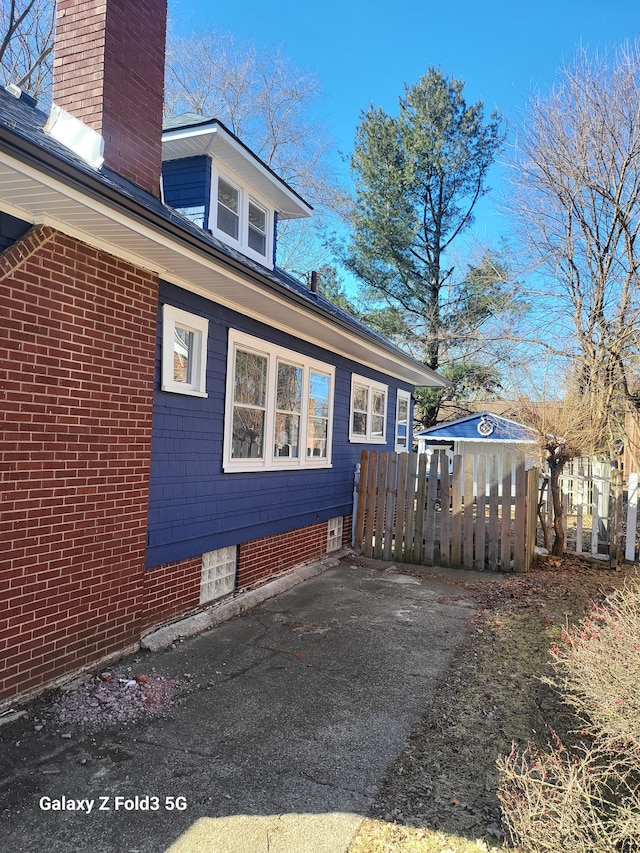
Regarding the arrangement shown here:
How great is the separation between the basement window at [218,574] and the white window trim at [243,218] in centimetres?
391

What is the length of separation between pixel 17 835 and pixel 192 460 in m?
3.38

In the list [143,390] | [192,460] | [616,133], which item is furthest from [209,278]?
[616,133]

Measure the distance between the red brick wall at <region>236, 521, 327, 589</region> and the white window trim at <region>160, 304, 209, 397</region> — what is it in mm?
2200

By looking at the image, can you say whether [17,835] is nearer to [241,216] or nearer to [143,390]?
[143,390]

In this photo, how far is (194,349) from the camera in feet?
18.1

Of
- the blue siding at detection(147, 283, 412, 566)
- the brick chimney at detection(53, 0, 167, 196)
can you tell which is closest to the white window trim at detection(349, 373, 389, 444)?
the blue siding at detection(147, 283, 412, 566)

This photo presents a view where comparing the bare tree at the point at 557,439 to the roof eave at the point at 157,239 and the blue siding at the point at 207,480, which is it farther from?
the blue siding at the point at 207,480

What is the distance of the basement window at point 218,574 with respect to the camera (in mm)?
5895

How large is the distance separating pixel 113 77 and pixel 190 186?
1.83 metres

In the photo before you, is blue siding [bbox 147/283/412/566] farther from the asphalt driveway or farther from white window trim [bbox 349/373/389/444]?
white window trim [bbox 349/373/389/444]

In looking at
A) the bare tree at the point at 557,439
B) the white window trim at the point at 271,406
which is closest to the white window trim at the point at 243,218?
the white window trim at the point at 271,406

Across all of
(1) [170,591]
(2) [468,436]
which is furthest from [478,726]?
(2) [468,436]

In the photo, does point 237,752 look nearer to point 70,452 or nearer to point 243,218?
point 70,452

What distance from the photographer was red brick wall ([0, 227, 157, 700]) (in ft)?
11.7
